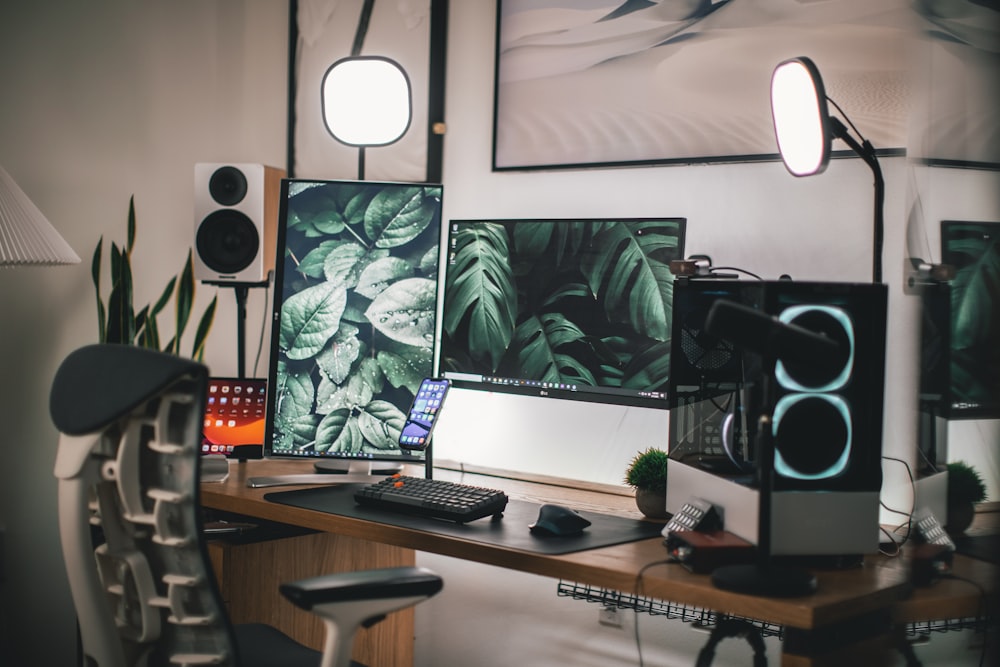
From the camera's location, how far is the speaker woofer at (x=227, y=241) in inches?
99.2

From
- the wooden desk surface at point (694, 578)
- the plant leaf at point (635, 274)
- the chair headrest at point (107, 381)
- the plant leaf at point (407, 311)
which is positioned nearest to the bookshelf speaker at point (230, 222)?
the plant leaf at point (407, 311)

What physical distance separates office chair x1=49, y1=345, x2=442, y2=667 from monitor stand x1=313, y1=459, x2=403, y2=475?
34.6 inches

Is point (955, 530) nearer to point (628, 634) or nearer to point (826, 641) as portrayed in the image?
point (826, 641)

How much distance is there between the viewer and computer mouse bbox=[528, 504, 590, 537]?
169 cm

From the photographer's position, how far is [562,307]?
2.03 metres

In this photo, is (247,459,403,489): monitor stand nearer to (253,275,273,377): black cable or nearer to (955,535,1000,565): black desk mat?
(253,275,273,377): black cable

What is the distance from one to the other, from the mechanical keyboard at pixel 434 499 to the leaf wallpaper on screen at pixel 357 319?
38 centimetres

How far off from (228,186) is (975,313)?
1.91m

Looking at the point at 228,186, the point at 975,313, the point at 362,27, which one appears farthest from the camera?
the point at 362,27

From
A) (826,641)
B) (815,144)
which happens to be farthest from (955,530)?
(815,144)

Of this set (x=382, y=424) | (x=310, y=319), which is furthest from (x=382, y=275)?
(x=382, y=424)

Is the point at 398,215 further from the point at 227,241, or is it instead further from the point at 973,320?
the point at 973,320

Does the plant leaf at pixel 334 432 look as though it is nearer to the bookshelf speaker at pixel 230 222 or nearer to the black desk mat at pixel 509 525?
the black desk mat at pixel 509 525

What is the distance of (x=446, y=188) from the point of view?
270 cm
